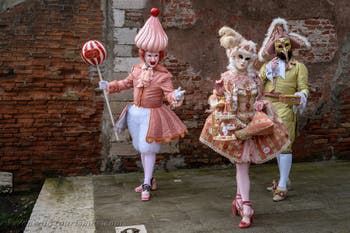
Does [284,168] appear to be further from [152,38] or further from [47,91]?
[47,91]

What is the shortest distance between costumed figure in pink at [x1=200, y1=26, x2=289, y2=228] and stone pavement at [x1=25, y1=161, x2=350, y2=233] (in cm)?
38

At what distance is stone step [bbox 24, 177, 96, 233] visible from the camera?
3844 millimetres

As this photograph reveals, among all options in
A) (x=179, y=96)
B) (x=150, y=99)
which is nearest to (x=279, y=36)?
(x=179, y=96)

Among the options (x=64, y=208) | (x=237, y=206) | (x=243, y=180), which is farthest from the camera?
(x=64, y=208)

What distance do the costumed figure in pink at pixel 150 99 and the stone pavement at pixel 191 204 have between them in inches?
17.1

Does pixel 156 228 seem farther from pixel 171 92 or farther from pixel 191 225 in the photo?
pixel 171 92

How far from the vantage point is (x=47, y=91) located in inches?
219

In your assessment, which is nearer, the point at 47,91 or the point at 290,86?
the point at 290,86

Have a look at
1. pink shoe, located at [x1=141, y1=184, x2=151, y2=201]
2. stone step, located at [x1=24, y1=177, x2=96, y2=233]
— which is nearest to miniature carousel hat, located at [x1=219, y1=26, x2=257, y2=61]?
pink shoe, located at [x1=141, y1=184, x2=151, y2=201]

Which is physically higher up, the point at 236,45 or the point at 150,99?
the point at 236,45

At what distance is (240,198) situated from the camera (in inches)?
158

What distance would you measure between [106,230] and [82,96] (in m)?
2.37

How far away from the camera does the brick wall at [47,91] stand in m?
5.44

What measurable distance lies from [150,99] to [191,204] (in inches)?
48.3
